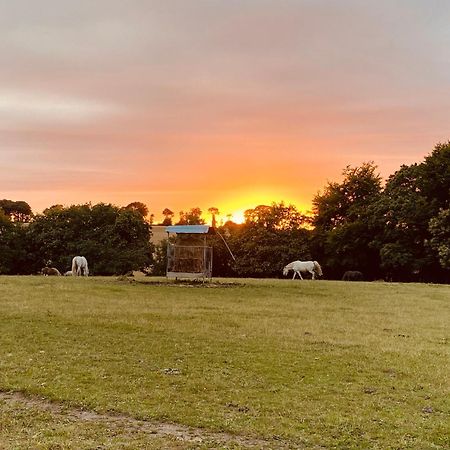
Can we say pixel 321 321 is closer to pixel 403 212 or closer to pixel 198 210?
pixel 403 212

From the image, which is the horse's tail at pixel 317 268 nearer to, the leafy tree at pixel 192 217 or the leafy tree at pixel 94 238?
the leafy tree at pixel 94 238

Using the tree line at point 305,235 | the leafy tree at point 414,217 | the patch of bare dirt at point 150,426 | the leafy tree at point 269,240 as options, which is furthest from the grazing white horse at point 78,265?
the patch of bare dirt at point 150,426

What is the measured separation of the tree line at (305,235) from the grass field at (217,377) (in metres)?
36.3

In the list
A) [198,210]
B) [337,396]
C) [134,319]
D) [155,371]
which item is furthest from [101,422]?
[198,210]

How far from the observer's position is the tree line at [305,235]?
5259cm

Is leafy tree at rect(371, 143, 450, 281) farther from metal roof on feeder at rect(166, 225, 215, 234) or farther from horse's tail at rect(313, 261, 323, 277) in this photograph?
metal roof on feeder at rect(166, 225, 215, 234)

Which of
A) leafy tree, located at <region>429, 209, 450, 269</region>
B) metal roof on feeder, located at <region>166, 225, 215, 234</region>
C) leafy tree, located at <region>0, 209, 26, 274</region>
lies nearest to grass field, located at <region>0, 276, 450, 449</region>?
metal roof on feeder, located at <region>166, 225, 215, 234</region>

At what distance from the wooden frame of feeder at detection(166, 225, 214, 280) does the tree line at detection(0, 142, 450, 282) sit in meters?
25.4

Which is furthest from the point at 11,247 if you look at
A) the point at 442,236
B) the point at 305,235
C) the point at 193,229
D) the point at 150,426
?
the point at 150,426

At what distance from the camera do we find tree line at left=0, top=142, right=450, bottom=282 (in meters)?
52.6

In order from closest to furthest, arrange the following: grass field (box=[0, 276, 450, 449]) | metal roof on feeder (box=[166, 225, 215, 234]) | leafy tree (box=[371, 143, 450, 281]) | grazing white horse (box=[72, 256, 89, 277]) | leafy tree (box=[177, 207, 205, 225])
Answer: grass field (box=[0, 276, 450, 449])
metal roof on feeder (box=[166, 225, 215, 234])
grazing white horse (box=[72, 256, 89, 277])
leafy tree (box=[371, 143, 450, 281])
leafy tree (box=[177, 207, 205, 225])

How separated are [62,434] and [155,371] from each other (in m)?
3.27

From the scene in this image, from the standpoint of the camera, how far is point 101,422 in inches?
285

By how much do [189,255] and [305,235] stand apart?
35.6m
